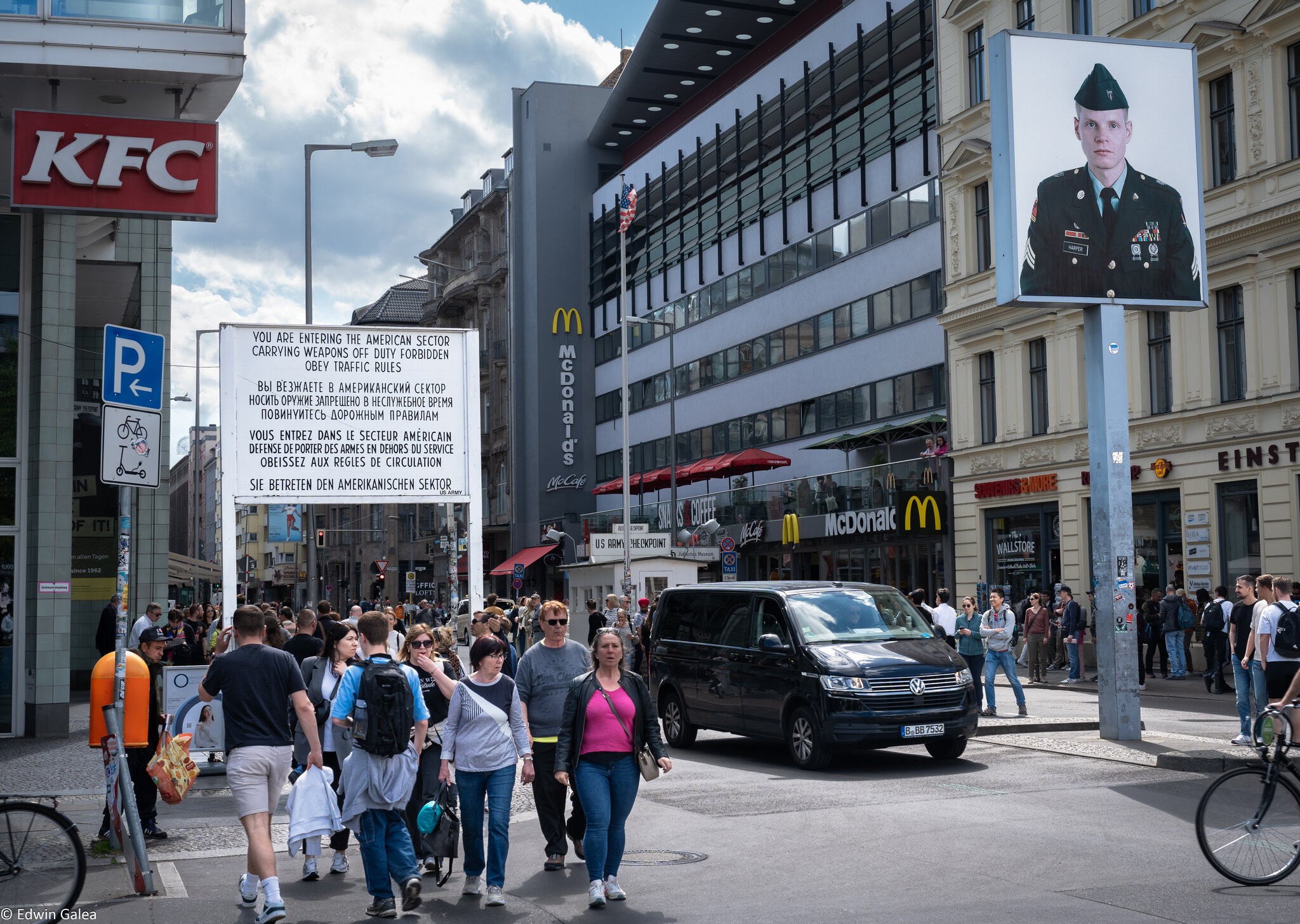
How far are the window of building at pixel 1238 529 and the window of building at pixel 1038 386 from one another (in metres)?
6.05

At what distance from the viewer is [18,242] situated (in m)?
18.9

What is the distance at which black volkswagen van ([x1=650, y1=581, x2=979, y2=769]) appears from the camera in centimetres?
1509

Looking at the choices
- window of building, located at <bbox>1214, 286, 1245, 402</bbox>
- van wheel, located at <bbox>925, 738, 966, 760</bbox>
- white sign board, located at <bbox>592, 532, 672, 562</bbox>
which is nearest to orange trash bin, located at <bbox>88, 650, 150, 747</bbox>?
van wheel, located at <bbox>925, 738, 966, 760</bbox>

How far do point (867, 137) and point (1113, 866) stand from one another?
121 ft

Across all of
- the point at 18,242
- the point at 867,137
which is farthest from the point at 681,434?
the point at 18,242

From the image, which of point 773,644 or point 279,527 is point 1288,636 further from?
point 279,527

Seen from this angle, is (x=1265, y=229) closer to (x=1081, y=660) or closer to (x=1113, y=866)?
(x=1081, y=660)

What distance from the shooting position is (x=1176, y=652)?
28.2 meters

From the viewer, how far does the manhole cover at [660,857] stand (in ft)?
33.3

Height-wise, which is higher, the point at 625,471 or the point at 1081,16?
the point at 1081,16

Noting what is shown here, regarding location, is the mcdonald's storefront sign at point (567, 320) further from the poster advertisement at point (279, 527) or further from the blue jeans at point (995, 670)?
the poster advertisement at point (279, 527)

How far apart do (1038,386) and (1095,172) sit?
18.0 m

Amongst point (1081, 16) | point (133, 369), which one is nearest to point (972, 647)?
point (133, 369)

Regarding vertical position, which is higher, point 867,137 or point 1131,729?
point 867,137
